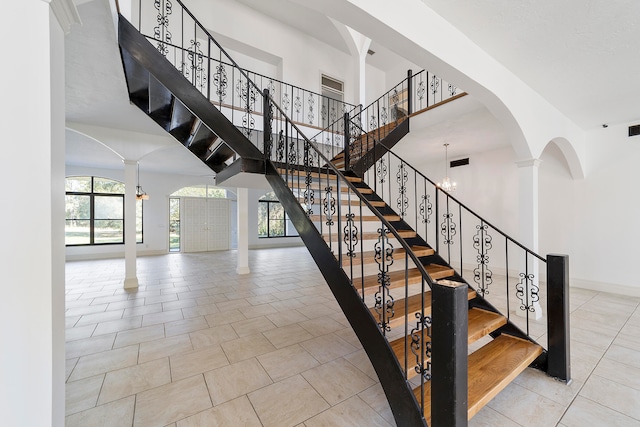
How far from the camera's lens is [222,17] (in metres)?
5.95

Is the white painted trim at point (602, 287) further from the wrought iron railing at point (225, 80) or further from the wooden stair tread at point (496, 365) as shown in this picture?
the wrought iron railing at point (225, 80)

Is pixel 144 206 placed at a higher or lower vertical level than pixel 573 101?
lower

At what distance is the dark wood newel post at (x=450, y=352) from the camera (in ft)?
4.13

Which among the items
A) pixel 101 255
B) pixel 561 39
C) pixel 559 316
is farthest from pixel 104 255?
pixel 561 39

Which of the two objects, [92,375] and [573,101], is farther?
[573,101]

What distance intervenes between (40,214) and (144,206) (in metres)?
9.74

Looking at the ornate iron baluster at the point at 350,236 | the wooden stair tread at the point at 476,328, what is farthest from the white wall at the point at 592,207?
the ornate iron baluster at the point at 350,236

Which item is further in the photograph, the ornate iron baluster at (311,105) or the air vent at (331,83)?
the air vent at (331,83)

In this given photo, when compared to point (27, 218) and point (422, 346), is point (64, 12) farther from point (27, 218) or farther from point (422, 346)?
point (422, 346)

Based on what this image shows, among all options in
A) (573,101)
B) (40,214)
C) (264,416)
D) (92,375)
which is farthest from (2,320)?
(573,101)

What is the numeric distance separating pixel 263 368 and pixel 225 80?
456cm

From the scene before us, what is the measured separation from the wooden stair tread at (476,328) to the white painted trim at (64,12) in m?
2.42

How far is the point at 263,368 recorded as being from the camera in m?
2.30

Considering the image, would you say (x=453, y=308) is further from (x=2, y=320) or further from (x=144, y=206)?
(x=144, y=206)
